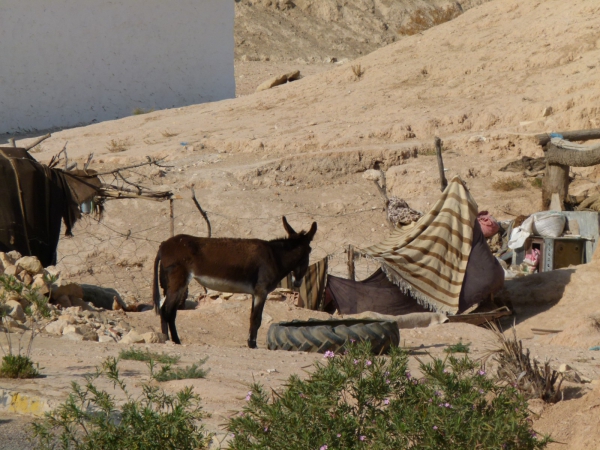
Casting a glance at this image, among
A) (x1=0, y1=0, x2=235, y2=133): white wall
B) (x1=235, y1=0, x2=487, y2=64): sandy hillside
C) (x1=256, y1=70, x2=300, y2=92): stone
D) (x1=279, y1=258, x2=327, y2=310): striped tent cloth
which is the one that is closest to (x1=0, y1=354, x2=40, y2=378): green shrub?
(x1=279, y1=258, x2=327, y2=310): striped tent cloth

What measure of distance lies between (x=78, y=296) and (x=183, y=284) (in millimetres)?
1767

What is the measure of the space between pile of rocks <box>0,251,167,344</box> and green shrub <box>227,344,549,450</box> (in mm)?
3864

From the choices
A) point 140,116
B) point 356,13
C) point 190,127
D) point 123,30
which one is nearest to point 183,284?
point 190,127

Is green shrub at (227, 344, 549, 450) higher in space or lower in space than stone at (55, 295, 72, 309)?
lower

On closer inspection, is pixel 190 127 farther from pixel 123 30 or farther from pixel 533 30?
pixel 533 30

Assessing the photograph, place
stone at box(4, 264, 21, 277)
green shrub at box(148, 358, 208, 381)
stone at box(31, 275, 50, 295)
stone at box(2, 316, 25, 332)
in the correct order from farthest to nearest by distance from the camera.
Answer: stone at box(4, 264, 21, 277), stone at box(31, 275, 50, 295), stone at box(2, 316, 25, 332), green shrub at box(148, 358, 208, 381)

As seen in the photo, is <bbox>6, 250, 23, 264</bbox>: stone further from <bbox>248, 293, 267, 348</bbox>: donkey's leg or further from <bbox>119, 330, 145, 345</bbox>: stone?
<bbox>248, 293, 267, 348</bbox>: donkey's leg

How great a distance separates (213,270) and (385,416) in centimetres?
490

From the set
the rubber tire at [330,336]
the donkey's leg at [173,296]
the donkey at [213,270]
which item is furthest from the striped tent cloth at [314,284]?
the rubber tire at [330,336]

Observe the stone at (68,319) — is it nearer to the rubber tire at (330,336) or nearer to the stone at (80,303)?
the stone at (80,303)

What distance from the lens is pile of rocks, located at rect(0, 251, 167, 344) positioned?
816 centimetres

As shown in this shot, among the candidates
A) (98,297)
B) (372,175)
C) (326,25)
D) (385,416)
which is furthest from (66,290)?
Answer: (326,25)

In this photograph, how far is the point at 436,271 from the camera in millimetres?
10656

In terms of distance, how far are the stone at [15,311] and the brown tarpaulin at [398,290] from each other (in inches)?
149
